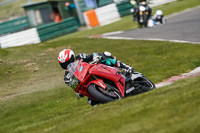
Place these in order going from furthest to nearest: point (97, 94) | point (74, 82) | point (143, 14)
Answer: point (143, 14) < point (74, 82) < point (97, 94)

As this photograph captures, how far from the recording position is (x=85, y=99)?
10875mm

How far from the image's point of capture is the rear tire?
26.6 ft

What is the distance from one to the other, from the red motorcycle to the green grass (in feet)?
1.33

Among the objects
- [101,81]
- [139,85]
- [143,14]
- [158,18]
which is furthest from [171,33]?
[101,81]

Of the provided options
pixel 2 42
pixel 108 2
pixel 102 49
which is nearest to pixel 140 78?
pixel 102 49

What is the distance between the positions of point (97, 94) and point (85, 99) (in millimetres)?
2835

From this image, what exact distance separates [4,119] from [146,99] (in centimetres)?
489

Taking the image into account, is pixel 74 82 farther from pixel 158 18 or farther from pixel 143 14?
pixel 143 14

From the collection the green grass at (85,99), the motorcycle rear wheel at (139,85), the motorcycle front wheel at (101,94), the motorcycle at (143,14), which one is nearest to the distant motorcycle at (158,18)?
the motorcycle at (143,14)

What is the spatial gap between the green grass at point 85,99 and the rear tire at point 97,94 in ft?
0.79

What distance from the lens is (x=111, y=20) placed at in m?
32.1

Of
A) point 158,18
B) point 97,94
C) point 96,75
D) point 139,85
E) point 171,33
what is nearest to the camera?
point 97,94

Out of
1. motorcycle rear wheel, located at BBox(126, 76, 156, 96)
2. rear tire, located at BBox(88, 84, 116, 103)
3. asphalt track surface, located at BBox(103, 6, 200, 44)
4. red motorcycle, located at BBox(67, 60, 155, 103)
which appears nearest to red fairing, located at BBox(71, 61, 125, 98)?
red motorcycle, located at BBox(67, 60, 155, 103)

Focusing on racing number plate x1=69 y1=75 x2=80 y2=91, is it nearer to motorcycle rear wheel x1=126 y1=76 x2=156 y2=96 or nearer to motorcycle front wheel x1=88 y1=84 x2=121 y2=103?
motorcycle front wheel x1=88 y1=84 x2=121 y2=103
